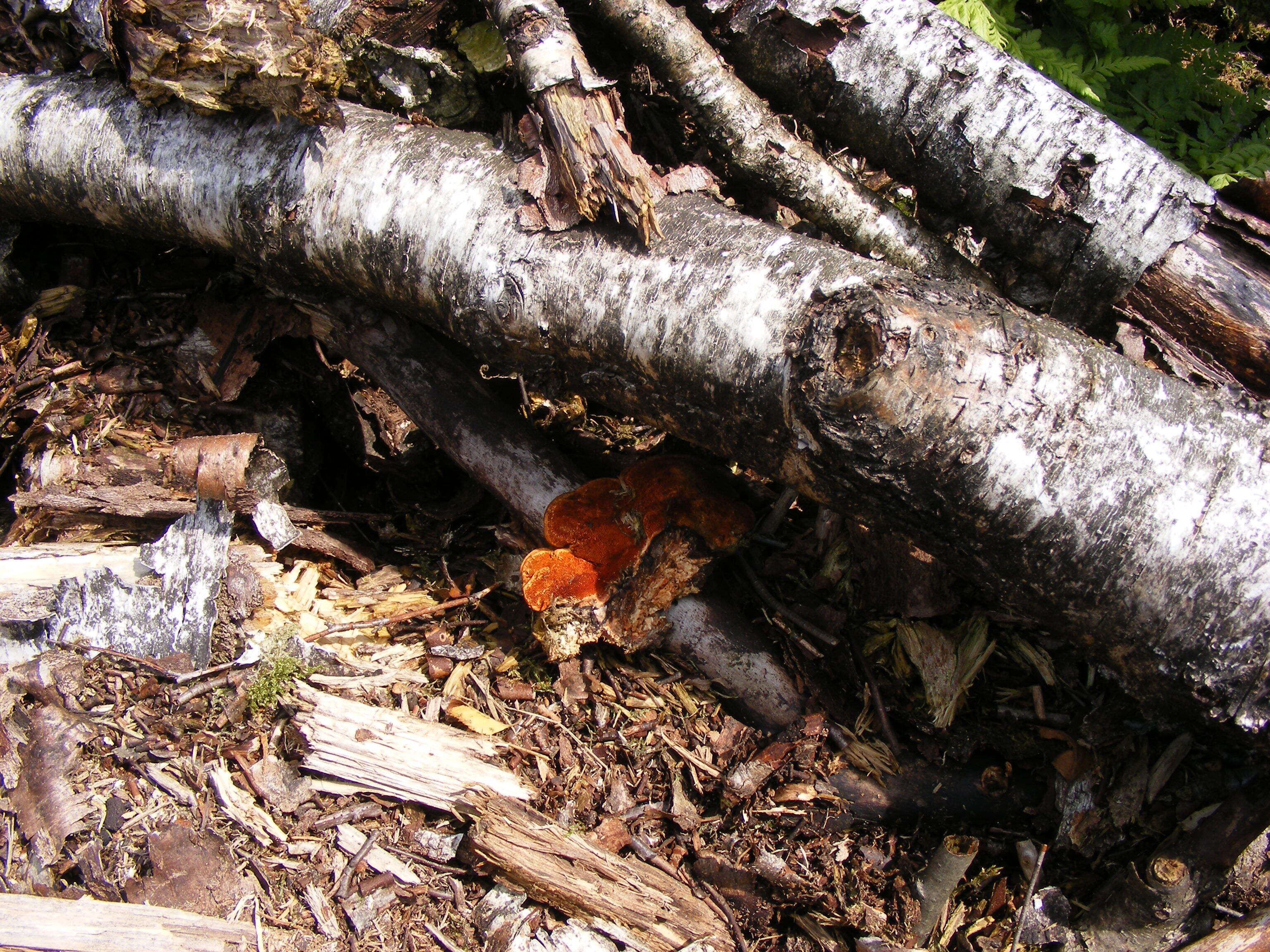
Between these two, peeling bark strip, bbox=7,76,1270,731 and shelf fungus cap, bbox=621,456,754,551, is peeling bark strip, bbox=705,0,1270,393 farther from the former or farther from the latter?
shelf fungus cap, bbox=621,456,754,551

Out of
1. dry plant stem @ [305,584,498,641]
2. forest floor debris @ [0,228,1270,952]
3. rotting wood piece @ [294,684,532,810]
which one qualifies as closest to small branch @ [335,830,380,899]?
forest floor debris @ [0,228,1270,952]

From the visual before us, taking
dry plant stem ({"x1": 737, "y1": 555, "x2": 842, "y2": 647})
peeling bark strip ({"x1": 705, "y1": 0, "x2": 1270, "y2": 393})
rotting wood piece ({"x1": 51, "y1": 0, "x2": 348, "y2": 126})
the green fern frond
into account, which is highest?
the green fern frond

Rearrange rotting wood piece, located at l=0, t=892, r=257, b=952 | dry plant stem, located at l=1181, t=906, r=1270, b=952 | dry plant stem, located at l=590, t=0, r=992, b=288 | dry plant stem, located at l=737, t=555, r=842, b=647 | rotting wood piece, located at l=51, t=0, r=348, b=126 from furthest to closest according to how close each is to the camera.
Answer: dry plant stem, located at l=590, t=0, r=992, b=288, dry plant stem, located at l=737, t=555, r=842, b=647, rotting wood piece, located at l=51, t=0, r=348, b=126, rotting wood piece, located at l=0, t=892, r=257, b=952, dry plant stem, located at l=1181, t=906, r=1270, b=952

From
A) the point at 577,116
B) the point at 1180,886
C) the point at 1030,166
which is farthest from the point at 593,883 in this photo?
the point at 1030,166

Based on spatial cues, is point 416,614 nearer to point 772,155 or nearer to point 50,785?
point 50,785

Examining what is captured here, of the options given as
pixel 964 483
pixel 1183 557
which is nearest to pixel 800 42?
pixel 964 483

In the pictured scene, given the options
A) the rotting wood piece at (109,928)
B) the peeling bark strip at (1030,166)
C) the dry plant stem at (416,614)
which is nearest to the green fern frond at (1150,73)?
the peeling bark strip at (1030,166)
